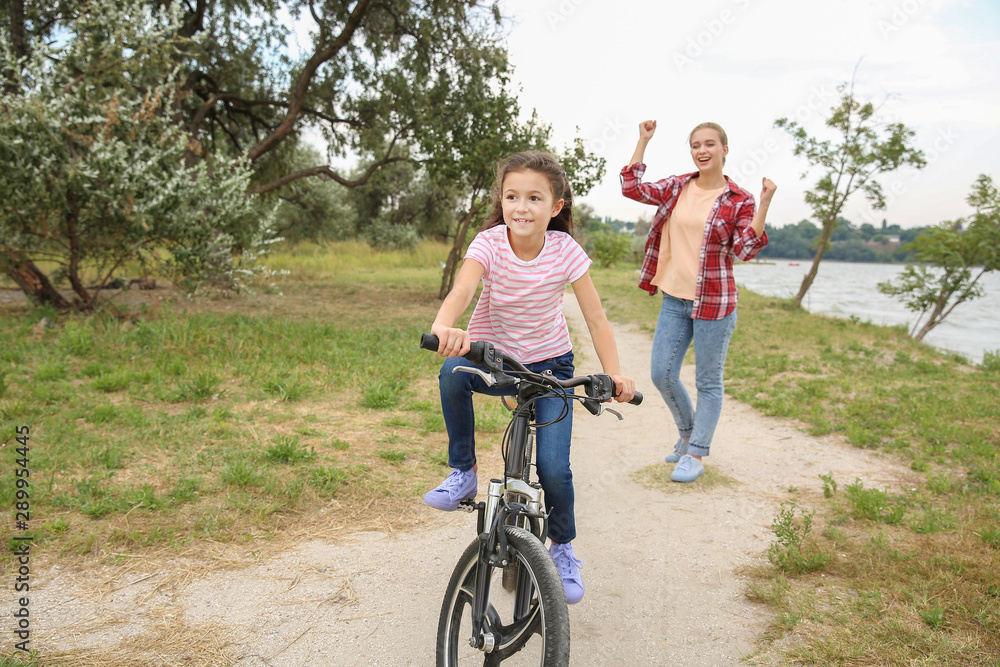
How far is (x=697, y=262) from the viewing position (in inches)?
174

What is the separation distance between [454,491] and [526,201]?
1351 millimetres

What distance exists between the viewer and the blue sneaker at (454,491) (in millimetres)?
3010

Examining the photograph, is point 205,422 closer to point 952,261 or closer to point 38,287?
point 38,287

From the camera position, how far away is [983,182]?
12.6 metres

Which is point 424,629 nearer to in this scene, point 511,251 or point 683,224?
point 511,251

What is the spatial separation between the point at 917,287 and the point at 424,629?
14325mm

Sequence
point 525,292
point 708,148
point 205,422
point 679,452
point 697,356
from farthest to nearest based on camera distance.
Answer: point 205,422
point 679,452
point 697,356
point 708,148
point 525,292

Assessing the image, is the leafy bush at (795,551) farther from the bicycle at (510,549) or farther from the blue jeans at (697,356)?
the bicycle at (510,549)

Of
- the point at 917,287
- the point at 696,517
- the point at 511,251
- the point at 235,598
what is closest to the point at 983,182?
the point at 917,287

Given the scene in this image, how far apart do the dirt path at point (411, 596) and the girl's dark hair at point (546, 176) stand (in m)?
1.73

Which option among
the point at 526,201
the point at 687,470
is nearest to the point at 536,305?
the point at 526,201

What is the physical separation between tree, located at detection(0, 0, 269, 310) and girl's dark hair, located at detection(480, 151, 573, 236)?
6260 mm

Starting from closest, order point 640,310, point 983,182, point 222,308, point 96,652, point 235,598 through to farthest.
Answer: point 96,652 → point 235,598 → point 222,308 → point 983,182 → point 640,310

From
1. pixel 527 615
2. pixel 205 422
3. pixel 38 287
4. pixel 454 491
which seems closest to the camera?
pixel 527 615
